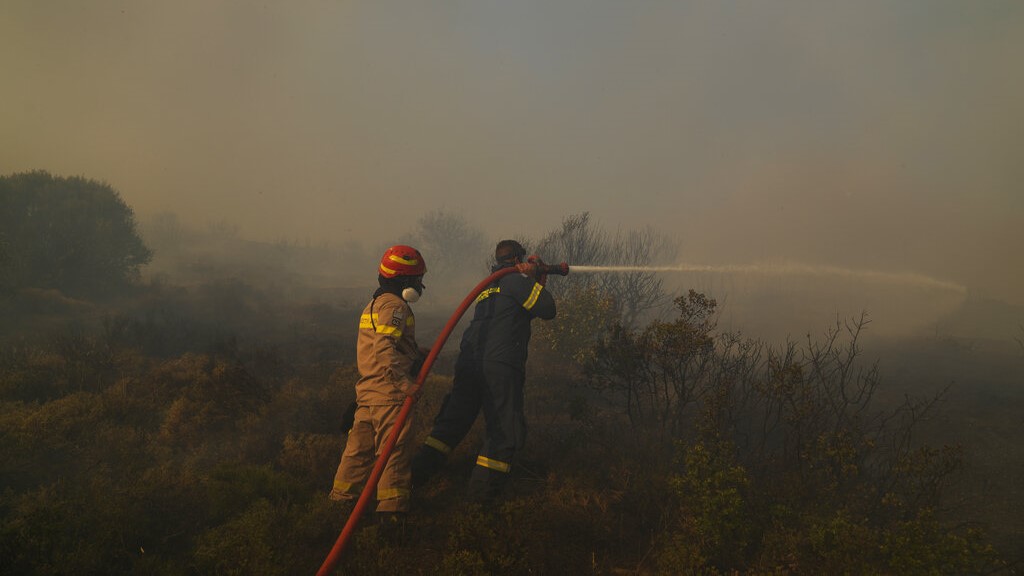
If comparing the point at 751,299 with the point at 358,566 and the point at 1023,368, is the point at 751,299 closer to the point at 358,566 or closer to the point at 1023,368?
the point at 1023,368

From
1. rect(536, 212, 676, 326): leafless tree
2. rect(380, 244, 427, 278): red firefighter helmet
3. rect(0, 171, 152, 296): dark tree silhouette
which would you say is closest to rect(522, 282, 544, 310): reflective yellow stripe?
rect(380, 244, 427, 278): red firefighter helmet

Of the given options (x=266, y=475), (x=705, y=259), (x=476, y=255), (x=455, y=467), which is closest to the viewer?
(x=266, y=475)

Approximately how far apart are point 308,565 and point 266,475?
4.37ft

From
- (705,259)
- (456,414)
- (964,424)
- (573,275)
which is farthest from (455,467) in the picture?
(705,259)

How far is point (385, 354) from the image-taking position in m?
4.61

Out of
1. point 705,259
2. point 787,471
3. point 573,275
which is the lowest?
point 787,471

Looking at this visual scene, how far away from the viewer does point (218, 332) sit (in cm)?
1379

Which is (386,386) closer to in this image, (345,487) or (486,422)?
(345,487)

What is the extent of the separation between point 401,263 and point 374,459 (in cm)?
178

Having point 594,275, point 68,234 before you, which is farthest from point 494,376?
point 68,234

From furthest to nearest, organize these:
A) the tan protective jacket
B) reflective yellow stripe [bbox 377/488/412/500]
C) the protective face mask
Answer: the protective face mask, the tan protective jacket, reflective yellow stripe [bbox 377/488/412/500]

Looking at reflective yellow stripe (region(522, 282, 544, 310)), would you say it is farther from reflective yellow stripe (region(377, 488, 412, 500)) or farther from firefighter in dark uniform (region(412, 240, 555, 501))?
reflective yellow stripe (region(377, 488, 412, 500))

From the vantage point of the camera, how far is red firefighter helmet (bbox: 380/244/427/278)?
4.77 m

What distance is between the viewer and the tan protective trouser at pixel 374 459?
444 cm
